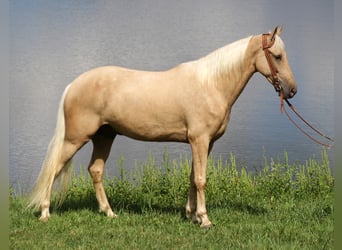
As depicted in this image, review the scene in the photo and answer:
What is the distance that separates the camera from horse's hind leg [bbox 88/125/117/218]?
5129 millimetres

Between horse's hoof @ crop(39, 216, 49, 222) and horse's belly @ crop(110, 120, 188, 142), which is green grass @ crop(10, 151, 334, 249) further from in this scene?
horse's belly @ crop(110, 120, 188, 142)

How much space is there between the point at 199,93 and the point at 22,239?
223 centimetres

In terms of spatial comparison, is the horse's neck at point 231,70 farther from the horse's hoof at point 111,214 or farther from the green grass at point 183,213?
the horse's hoof at point 111,214

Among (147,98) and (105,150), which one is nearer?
(147,98)

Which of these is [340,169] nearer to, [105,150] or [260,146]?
[105,150]

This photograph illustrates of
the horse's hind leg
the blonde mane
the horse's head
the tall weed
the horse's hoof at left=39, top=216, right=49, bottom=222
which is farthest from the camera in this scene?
the tall weed

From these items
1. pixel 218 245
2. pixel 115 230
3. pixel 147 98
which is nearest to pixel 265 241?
pixel 218 245

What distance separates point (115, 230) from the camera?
176 inches

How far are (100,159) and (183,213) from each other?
3.73 ft

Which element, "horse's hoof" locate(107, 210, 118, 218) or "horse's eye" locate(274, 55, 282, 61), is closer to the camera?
"horse's eye" locate(274, 55, 282, 61)

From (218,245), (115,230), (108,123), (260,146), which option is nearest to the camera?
(218,245)

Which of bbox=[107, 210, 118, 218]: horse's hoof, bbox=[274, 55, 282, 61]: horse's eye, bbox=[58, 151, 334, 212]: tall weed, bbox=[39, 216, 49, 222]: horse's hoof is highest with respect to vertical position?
bbox=[274, 55, 282, 61]: horse's eye

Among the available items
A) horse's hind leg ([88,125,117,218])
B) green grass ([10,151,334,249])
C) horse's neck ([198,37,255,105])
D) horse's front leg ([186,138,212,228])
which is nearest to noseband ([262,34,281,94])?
horse's neck ([198,37,255,105])

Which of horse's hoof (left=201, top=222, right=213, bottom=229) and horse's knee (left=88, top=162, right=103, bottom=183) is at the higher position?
horse's knee (left=88, top=162, right=103, bottom=183)
